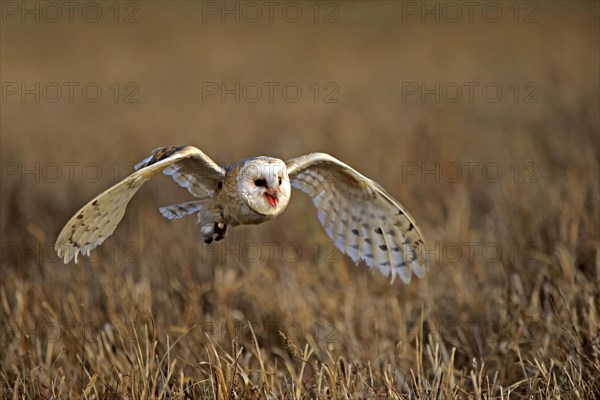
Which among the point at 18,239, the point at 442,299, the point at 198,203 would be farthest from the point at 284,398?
the point at 18,239

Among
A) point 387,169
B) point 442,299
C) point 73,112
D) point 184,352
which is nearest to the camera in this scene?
point 184,352

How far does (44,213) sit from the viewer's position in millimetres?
6879

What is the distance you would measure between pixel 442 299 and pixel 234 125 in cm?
581

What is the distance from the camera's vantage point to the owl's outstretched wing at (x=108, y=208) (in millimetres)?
3088

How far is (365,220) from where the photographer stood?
408 cm

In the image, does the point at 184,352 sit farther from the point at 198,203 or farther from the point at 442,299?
the point at 442,299

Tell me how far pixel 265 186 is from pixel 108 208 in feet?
2.13

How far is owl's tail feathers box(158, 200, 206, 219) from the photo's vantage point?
371 cm

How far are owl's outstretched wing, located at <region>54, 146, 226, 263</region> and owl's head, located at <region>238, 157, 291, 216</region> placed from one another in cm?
27
